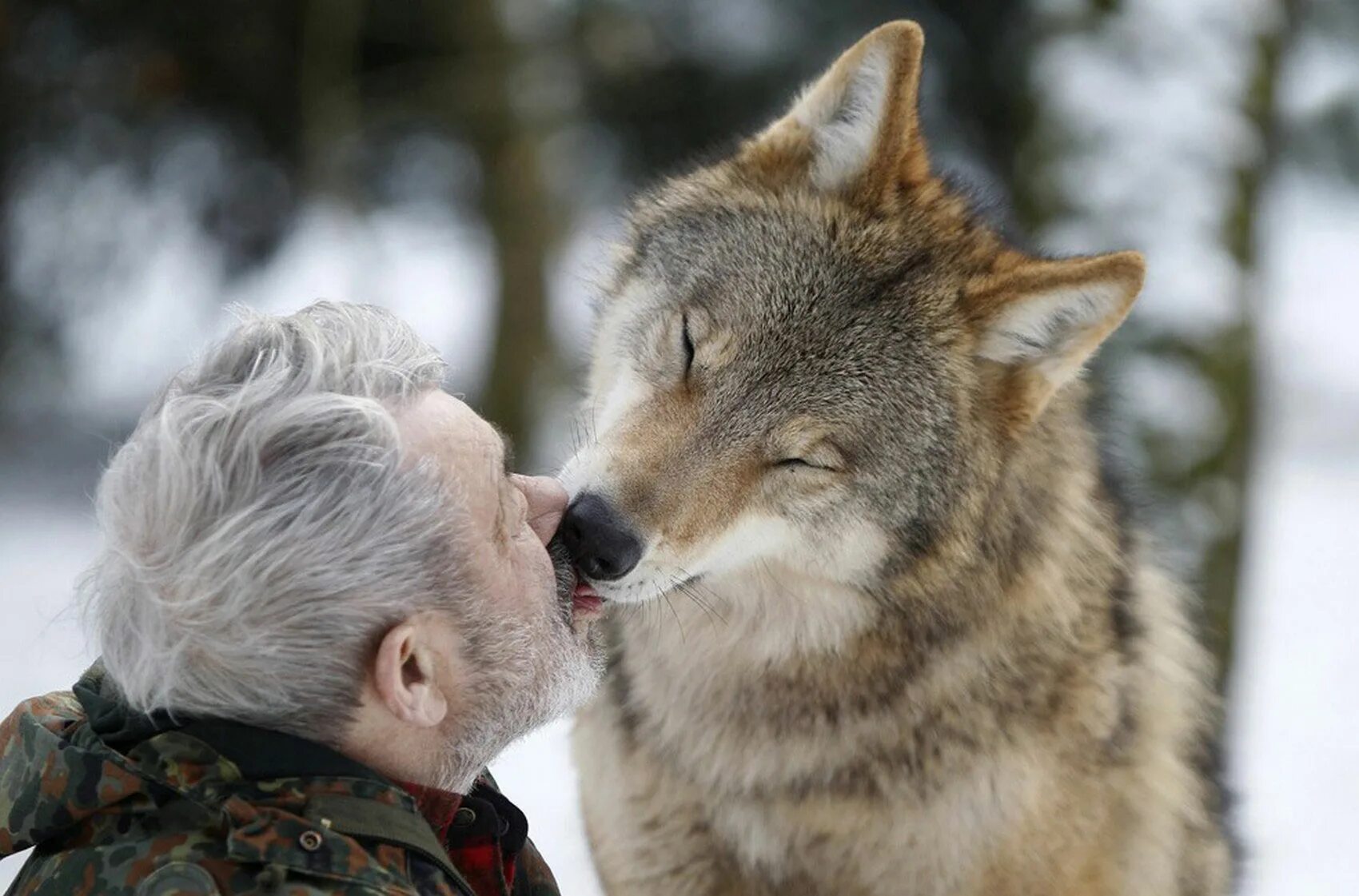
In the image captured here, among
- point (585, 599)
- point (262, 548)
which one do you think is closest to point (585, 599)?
point (585, 599)

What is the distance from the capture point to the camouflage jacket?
1763mm

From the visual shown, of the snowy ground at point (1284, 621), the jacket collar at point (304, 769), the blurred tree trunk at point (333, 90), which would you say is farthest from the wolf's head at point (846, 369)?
the blurred tree trunk at point (333, 90)

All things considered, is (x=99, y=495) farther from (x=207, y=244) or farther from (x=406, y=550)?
(x=207, y=244)

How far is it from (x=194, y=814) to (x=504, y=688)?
526 millimetres

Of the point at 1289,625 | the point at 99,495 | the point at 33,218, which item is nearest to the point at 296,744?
the point at 99,495

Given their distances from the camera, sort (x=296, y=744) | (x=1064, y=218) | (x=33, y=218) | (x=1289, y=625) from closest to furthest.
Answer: (x=296, y=744) < (x=1064, y=218) < (x=1289, y=625) < (x=33, y=218)

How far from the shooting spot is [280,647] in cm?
193

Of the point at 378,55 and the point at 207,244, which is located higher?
the point at 378,55

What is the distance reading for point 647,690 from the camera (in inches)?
124

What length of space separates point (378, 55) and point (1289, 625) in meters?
6.59

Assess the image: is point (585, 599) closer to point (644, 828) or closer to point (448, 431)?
point (448, 431)

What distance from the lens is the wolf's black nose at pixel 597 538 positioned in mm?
2475

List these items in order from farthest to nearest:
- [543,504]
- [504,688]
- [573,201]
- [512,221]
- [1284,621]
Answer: [573,201] → [512,221] → [1284,621] → [543,504] → [504,688]

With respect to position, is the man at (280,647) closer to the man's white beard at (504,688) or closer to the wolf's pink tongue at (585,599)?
the man's white beard at (504,688)
